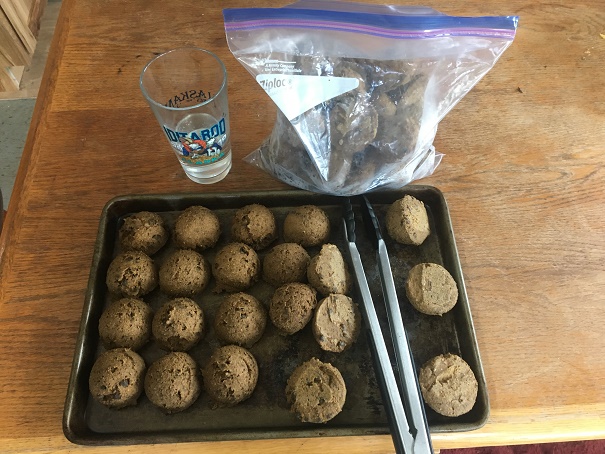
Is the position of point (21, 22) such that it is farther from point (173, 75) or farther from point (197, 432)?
point (197, 432)

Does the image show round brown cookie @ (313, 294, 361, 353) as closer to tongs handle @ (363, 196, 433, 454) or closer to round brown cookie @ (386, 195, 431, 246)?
tongs handle @ (363, 196, 433, 454)

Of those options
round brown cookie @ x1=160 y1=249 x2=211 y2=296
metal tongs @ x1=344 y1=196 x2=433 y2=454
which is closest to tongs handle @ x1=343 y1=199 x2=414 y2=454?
metal tongs @ x1=344 y1=196 x2=433 y2=454

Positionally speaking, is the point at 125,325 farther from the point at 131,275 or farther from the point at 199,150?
the point at 199,150

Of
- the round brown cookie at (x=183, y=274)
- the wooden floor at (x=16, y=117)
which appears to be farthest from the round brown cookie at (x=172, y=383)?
the wooden floor at (x=16, y=117)

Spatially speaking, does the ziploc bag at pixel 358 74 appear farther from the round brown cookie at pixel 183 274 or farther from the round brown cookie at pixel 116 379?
the round brown cookie at pixel 116 379

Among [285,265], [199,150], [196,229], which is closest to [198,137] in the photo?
[199,150]

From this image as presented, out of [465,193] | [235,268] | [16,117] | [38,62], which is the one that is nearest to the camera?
[235,268]

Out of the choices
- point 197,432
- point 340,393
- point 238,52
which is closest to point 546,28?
point 238,52
